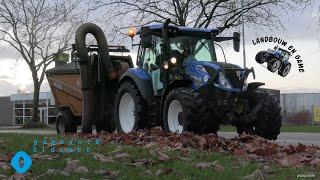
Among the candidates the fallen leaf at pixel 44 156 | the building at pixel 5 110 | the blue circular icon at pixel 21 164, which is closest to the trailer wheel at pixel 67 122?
the fallen leaf at pixel 44 156

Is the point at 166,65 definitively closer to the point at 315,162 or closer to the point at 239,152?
the point at 239,152

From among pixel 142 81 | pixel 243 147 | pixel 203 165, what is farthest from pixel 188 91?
pixel 203 165

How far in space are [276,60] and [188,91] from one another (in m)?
15.8

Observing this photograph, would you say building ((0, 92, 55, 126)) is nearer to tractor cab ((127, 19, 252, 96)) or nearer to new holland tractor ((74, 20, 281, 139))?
new holland tractor ((74, 20, 281, 139))

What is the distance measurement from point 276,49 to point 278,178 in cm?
2036

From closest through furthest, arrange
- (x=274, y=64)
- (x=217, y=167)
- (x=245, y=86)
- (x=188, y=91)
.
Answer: (x=217, y=167) < (x=188, y=91) < (x=245, y=86) < (x=274, y=64)

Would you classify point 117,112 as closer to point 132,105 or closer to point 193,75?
point 132,105

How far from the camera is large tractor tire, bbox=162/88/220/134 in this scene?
11.7 metres

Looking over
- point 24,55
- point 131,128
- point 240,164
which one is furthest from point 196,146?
point 24,55

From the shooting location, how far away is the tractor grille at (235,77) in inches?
490

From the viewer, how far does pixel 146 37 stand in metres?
13.9

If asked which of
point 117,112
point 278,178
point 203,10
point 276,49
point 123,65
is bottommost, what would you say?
point 278,178

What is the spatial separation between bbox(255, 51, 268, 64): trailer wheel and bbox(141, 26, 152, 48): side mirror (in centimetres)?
1362

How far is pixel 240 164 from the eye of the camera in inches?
296
